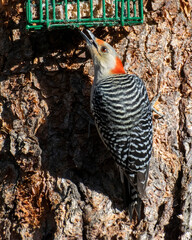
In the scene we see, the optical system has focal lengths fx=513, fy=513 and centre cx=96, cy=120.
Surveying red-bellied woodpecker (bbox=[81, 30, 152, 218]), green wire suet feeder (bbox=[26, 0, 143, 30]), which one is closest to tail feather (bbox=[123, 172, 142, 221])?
red-bellied woodpecker (bbox=[81, 30, 152, 218])

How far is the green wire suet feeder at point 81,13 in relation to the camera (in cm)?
534

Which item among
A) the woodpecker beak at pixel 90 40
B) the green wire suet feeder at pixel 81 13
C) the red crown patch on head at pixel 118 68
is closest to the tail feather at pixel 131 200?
the red crown patch on head at pixel 118 68

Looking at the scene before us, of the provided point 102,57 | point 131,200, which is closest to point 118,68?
point 102,57

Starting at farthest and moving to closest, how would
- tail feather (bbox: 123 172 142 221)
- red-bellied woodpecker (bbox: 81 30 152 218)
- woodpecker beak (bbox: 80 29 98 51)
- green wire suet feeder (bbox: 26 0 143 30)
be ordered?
woodpecker beak (bbox: 80 29 98 51) → tail feather (bbox: 123 172 142 221) → red-bellied woodpecker (bbox: 81 30 152 218) → green wire suet feeder (bbox: 26 0 143 30)

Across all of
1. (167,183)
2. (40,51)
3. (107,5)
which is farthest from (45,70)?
(167,183)

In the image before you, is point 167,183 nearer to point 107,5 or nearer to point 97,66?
point 97,66

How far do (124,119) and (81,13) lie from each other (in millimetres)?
1250

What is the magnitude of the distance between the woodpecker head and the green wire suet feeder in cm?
25

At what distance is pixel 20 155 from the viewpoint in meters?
5.59

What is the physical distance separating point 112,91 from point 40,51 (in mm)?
940

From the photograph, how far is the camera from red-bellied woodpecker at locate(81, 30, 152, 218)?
544 cm

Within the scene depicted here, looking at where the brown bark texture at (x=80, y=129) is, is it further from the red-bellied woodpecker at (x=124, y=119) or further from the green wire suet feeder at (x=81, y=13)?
the green wire suet feeder at (x=81, y=13)

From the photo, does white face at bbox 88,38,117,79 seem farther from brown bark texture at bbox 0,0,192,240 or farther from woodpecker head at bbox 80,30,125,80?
brown bark texture at bbox 0,0,192,240

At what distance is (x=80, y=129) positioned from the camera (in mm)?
5746
